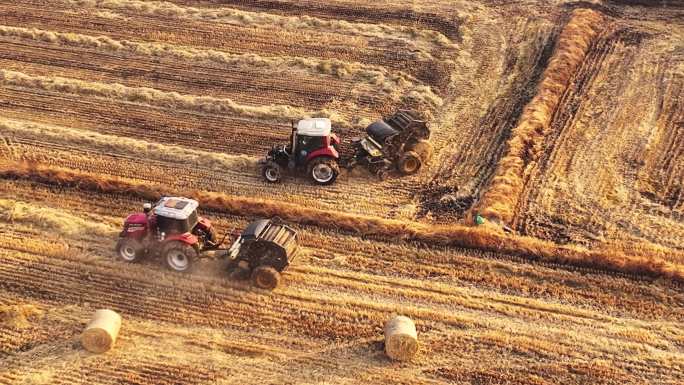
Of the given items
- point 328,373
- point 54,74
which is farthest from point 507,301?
point 54,74

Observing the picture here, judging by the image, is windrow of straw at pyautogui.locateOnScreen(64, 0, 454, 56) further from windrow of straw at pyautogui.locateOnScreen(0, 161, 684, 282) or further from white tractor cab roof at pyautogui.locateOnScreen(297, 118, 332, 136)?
windrow of straw at pyautogui.locateOnScreen(0, 161, 684, 282)

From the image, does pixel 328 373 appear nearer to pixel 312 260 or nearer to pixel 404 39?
pixel 312 260

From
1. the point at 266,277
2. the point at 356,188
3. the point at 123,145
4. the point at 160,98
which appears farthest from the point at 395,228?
the point at 160,98

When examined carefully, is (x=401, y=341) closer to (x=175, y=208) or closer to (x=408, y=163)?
(x=175, y=208)

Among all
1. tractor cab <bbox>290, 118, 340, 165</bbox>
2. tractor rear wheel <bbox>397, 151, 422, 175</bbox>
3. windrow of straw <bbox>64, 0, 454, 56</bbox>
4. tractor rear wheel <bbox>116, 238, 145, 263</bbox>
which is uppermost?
windrow of straw <bbox>64, 0, 454, 56</bbox>

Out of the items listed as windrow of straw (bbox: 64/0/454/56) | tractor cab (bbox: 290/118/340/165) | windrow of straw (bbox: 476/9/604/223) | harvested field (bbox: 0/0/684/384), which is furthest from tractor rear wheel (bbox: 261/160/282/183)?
windrow of straw (bbox: 64/0/454/56)

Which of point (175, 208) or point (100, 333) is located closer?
point (100, 333)

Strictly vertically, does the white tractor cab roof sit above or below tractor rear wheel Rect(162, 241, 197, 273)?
above

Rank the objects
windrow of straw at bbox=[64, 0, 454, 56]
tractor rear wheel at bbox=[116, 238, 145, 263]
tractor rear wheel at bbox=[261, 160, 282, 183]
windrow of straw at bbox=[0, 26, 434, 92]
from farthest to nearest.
→ windrow of straw at bbox=[64, 0, 454, 56]
windrow of straw at bbox=[0, 26, 434, 92]
tractor rear wheel at bbox=[261, 160, 282, 183]
tractor rear wheel at bbox=[116, 238, 145, 263]

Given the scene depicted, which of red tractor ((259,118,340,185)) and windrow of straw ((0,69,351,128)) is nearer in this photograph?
red tractor ((259,118,340,185))
